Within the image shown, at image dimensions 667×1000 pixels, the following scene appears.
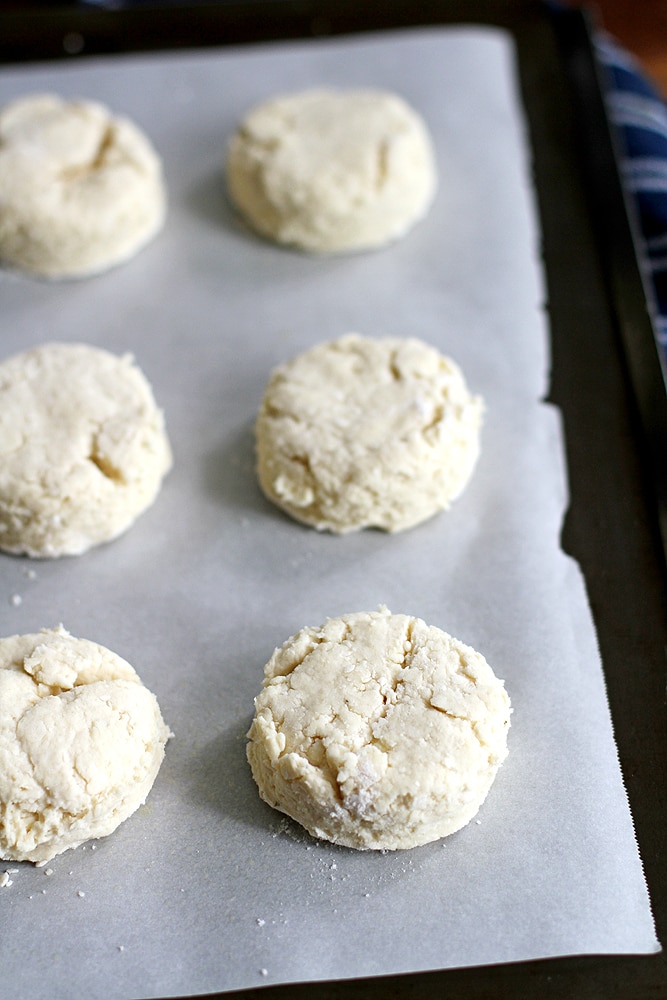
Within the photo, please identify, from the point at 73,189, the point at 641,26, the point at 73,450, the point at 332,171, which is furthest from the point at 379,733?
the point at 641,26

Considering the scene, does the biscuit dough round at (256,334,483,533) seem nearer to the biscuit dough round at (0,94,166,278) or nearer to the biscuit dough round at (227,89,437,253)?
the biscuit dough round at (227,89,437,253)

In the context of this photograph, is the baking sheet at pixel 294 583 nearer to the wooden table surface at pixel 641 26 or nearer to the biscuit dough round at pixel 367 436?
the biscuit dough round at pixel 367 436

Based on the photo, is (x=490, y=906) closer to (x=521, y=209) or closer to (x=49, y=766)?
(x=49, y=766)

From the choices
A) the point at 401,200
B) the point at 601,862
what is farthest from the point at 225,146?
the point at 601,862

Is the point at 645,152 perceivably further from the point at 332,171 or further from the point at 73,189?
the point at 73,189

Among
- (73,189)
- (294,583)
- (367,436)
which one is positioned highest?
→ (73,189)
